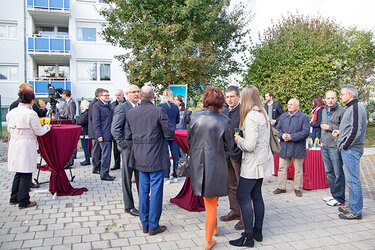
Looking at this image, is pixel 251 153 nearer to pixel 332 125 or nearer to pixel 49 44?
pixel 332 125

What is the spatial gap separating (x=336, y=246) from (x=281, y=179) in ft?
7.61

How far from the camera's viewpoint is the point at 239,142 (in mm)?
3678

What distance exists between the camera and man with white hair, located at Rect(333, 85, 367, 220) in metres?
4.40

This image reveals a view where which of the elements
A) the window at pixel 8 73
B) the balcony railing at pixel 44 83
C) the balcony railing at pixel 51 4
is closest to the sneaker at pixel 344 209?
the balcony railing at pixel 44 83

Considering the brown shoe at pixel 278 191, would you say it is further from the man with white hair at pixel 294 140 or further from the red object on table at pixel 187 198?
the red object on table at pixel 187 198

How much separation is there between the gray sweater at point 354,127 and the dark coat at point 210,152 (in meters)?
2.20

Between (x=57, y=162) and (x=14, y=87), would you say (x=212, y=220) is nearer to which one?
(x=57, y=162)

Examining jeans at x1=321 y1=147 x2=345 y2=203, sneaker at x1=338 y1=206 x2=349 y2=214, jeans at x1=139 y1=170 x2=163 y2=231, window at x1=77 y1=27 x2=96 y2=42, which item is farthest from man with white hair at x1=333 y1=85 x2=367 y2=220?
window at x1=77 y1=27 x2=96 y2=42

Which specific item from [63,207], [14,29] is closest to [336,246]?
[63,207]

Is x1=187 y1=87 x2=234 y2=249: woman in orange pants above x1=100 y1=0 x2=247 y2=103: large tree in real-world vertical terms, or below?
below

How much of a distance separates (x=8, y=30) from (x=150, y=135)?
22961 millimetres

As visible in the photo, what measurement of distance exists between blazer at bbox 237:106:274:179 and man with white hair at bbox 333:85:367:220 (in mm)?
1655

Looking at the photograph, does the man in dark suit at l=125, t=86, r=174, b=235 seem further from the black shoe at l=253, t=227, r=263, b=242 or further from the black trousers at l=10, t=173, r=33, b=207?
the black trousers at l=10, t=173, r=33, b=207

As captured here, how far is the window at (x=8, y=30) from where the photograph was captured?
21.3 m
